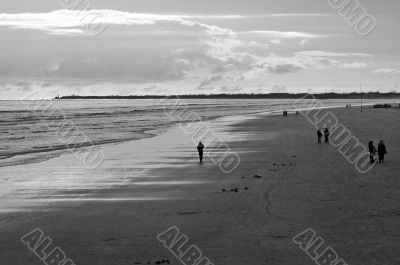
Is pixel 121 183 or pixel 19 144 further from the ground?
pixel 19 144

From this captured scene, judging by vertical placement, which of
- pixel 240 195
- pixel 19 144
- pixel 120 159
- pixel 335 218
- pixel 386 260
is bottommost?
pixel 386 260

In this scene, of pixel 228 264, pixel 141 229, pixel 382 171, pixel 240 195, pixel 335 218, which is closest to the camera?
pixel 228 264

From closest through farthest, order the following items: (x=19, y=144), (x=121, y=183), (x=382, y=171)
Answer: (x=121, y=183) → (x=382, y=171) → (x=19, y=144)

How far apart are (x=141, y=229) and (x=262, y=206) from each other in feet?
15.3

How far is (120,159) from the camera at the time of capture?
116ft

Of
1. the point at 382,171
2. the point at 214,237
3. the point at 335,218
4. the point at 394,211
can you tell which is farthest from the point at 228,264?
the point at 382,171

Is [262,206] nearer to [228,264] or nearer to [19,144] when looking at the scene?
[228,264]

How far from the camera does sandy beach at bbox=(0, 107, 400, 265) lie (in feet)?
44.9

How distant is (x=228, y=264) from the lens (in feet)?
41.8

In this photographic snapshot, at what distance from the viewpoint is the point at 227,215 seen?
1762cm

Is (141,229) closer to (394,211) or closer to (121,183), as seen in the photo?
(394,211)

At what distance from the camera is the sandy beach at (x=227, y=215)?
539 inches

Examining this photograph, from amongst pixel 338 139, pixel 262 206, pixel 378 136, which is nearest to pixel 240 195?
pixel 262 206

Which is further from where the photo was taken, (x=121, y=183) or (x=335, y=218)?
(x=121, y=183)
